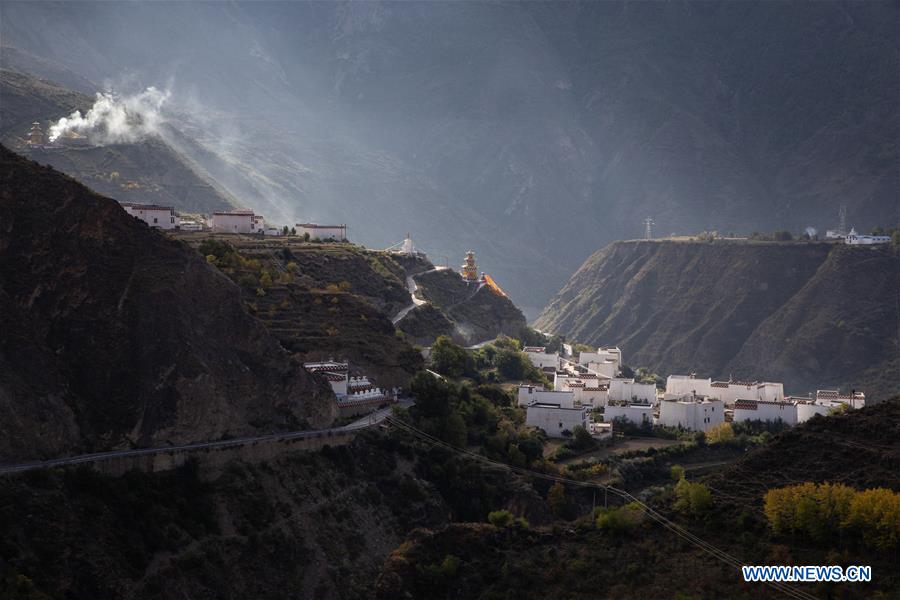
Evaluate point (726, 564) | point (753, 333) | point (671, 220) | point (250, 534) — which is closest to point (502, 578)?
point (726, 564)

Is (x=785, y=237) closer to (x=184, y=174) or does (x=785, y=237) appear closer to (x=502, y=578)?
(x=184, y=174)

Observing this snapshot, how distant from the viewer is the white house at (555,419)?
2591 inches

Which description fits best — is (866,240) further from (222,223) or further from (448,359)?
(222,223)

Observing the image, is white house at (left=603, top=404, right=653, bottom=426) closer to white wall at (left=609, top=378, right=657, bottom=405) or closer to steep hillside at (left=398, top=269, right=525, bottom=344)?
white wall at (left=609, top=378, right=657, bottom=405)

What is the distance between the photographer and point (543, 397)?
2702 inches

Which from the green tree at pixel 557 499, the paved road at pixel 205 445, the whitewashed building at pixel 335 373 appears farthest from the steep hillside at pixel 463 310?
the green tree at pixel 557 499

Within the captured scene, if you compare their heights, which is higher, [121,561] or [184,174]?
[184,174]

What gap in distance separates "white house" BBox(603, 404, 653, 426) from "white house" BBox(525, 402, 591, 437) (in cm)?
338

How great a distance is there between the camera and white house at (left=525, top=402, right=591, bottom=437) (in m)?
65.8

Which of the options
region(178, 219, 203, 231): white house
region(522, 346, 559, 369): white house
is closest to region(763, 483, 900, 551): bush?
region(178, 219, 203, 231): white house

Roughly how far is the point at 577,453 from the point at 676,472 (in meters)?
5.11

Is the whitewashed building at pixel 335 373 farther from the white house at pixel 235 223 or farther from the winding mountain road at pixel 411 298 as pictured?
the white house at pixel 235 223

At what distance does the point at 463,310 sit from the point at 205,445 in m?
44.9

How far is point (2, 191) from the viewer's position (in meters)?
48.0
